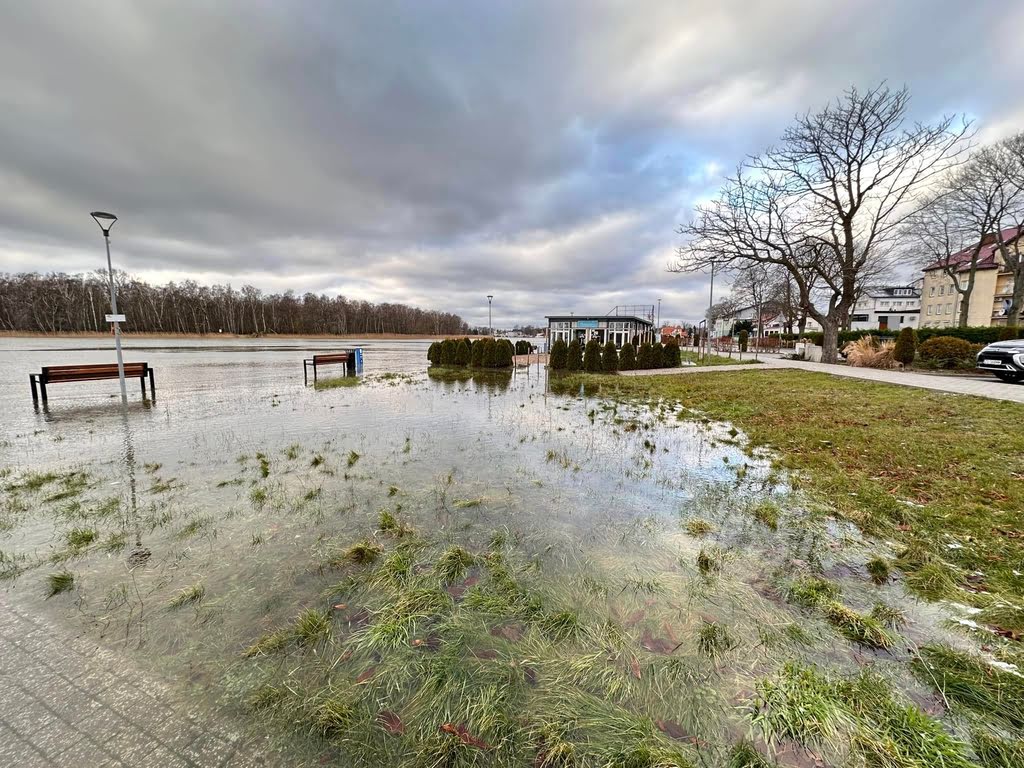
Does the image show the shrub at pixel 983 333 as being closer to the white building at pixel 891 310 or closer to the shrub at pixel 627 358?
the shrub at pixel 627 358

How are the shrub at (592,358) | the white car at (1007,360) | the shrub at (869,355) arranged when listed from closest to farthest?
1. the white car at (1007,360)
2. the shrub at (869,355)
3. the shrub at (592,358)

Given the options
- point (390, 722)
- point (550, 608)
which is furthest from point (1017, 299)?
point (390, 722)

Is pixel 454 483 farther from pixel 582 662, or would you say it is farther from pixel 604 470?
pixel 582 662

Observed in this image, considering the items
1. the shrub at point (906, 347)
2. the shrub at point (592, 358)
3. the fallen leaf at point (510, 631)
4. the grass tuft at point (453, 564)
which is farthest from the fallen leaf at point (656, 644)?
the shrub at point (906, 347)

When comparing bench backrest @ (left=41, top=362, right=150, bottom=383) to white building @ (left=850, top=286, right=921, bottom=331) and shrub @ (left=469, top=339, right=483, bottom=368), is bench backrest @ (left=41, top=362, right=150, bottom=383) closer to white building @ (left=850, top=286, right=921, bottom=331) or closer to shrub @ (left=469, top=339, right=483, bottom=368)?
shrub @ (left=469, top=339, right=483, bottom=368)

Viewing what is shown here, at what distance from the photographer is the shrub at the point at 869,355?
1753 cm

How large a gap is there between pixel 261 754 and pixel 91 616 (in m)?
1.73

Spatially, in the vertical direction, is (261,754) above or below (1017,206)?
below

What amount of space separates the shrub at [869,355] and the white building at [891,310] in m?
61.4

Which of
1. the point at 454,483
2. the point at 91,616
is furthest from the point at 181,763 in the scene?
the point at 454,483

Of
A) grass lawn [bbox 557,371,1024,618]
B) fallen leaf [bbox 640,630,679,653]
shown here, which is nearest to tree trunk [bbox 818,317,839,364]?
Result: grass lawn [bbox 557,371,1024,618]

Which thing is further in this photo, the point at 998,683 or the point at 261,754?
the point at 998,683

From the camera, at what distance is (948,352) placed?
15172 mm

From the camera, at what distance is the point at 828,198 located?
18.9m
